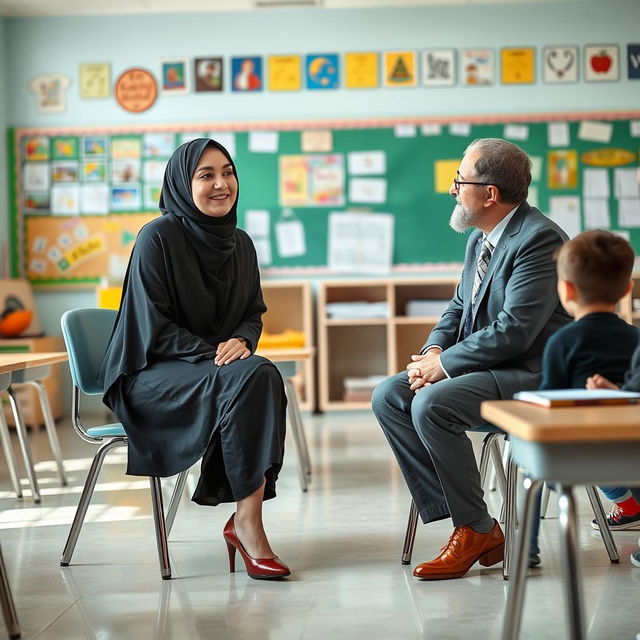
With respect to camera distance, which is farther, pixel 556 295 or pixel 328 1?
pixel 328 1

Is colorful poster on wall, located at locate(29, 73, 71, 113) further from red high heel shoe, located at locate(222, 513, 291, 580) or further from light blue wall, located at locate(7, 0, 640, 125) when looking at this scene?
red high heel shoe, located at locate(222, 513, 291, 580)

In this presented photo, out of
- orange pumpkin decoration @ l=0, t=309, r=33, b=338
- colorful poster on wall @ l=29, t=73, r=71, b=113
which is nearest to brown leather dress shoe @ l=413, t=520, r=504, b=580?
orange pumpkin decoration @ l=0, t=309, r=33, b=338

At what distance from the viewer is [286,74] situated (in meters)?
6.52

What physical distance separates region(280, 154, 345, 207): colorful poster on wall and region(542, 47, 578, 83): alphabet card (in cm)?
155

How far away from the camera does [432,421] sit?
2.43 m

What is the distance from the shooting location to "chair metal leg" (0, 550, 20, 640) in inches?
77.9

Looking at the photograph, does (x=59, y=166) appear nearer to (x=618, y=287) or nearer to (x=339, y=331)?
(x=339, y=331)

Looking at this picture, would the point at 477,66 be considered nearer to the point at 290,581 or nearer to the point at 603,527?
the point at 603,527

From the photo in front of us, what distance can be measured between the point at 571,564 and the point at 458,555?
1.03 metres

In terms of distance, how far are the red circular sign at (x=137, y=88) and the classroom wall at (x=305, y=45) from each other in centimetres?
5

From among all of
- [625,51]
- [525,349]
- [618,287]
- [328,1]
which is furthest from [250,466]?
[625,51]

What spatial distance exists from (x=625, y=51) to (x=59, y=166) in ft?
13.0

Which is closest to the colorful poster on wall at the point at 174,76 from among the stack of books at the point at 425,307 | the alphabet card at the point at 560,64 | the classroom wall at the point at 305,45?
the classroom wall at the point at 305,45

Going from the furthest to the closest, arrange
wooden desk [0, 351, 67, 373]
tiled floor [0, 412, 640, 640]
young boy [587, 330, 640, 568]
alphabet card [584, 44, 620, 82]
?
alphabet card [584, 44, 620, 82] → wooden desk [0, 351, 67, 373] → tiled floor [0, 412, 640, 640] → young boy [587, 330, 640, 568]
